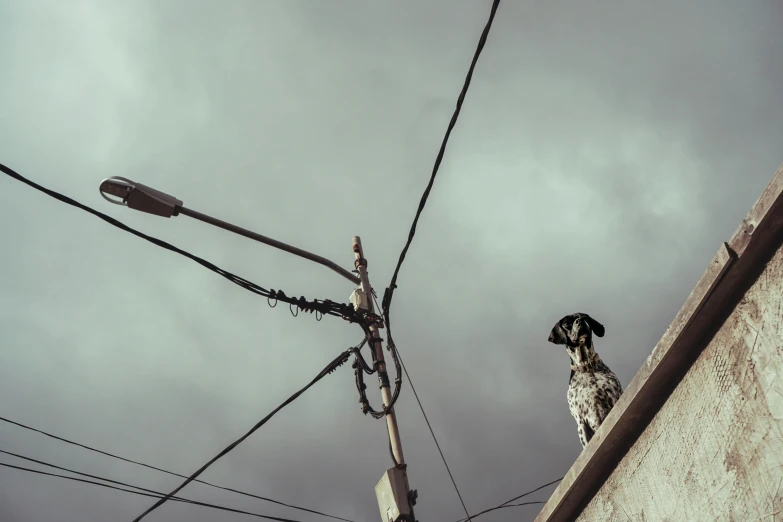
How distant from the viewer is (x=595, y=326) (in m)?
5.32

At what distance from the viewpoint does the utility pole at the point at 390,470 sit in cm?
724

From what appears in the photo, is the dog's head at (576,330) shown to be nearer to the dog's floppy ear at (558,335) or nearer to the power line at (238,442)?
the dog's floppy ear at (558,335)

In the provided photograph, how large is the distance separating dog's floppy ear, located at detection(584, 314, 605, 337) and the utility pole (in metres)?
3.34

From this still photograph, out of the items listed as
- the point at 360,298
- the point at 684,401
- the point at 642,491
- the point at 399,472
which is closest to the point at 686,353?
the point at 684,401

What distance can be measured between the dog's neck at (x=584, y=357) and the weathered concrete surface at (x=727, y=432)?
5.13ft

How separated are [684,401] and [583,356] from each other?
6.16ft

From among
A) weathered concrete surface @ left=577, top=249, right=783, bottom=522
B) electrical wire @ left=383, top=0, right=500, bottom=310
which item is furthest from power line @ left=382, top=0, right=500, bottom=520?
weathered concrete surface @ left=577, top=249, right=783, bottom=522

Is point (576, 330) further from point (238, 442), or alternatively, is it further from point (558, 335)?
point (238, 442)

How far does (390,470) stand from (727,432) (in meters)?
4.95

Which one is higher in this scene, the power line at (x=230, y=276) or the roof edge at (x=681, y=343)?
the power line at (x=230, y=276)

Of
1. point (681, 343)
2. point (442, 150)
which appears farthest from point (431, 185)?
point (681, 343)

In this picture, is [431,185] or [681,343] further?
[431,185]

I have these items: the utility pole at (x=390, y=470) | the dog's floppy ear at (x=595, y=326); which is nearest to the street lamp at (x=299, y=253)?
the utility pole at (x=390, y=470)

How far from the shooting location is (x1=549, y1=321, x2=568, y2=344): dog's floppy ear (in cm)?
538
